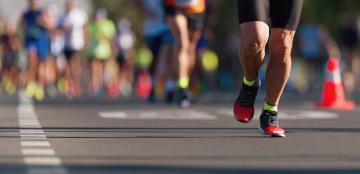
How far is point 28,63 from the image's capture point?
26.6 metres

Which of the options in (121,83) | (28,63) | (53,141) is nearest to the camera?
(53,141)

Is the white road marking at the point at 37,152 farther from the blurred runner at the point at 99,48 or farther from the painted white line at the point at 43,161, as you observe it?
the blurred runner at the point at 99,48

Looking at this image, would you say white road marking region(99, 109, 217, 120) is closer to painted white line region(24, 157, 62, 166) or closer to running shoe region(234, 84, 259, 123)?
running shoe region(234, 84, 259, 123)

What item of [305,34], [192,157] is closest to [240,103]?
[192,157]

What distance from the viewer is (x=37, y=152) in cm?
873

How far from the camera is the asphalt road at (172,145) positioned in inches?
301

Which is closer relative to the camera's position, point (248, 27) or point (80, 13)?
point (248, 27)

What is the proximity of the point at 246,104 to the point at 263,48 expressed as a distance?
509mm

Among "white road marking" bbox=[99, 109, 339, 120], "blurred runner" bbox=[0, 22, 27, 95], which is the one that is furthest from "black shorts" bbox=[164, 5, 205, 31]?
"blurred runner" bbox=[0, 22, 27, 95]

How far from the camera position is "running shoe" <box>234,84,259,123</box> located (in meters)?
11.0

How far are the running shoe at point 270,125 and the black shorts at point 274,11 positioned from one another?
71 cm

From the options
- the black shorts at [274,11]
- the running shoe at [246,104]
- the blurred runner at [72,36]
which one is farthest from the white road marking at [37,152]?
the blurred runner at [72,36]

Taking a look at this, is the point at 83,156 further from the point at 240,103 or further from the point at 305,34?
the point at 305,34

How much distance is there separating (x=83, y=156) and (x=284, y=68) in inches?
116
